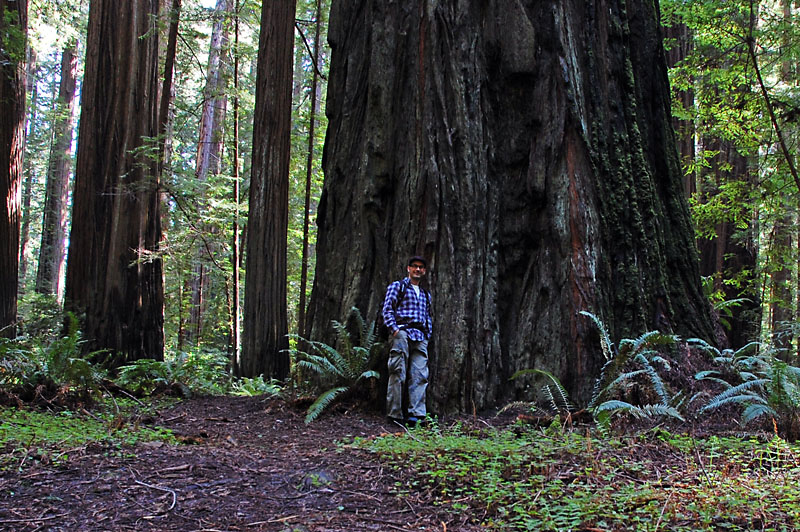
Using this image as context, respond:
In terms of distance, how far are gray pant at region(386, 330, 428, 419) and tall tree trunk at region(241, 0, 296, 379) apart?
14.7 ft

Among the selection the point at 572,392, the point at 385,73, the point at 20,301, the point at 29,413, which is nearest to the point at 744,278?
the point at 572,392

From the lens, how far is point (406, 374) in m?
6.19

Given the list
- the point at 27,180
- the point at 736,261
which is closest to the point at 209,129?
the point at 736,261

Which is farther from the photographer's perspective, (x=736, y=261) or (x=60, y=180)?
(x=60, y=180)

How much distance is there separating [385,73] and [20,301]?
2371 cm

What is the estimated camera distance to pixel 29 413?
5.75m

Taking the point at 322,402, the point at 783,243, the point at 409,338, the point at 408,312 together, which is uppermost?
the point at 783,243

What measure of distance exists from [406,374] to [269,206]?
5065 millimetres

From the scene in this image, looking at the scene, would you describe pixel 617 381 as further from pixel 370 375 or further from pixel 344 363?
pixel 344 363

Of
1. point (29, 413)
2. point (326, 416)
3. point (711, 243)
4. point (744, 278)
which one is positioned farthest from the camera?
point (711, 243)

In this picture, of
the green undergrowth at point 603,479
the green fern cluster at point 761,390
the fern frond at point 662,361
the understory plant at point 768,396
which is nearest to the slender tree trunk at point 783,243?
the green fern cluster at point 761,390

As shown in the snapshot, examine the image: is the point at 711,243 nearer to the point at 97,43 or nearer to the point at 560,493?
the point at 560,493

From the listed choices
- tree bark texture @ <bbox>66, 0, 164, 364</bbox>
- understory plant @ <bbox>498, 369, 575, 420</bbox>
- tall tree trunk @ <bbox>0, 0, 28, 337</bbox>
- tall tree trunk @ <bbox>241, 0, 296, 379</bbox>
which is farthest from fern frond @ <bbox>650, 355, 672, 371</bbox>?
tall tree trunk @ <bbox>0, 0, 28, 337</bbox>

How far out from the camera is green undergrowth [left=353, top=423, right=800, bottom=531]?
2.95 m
